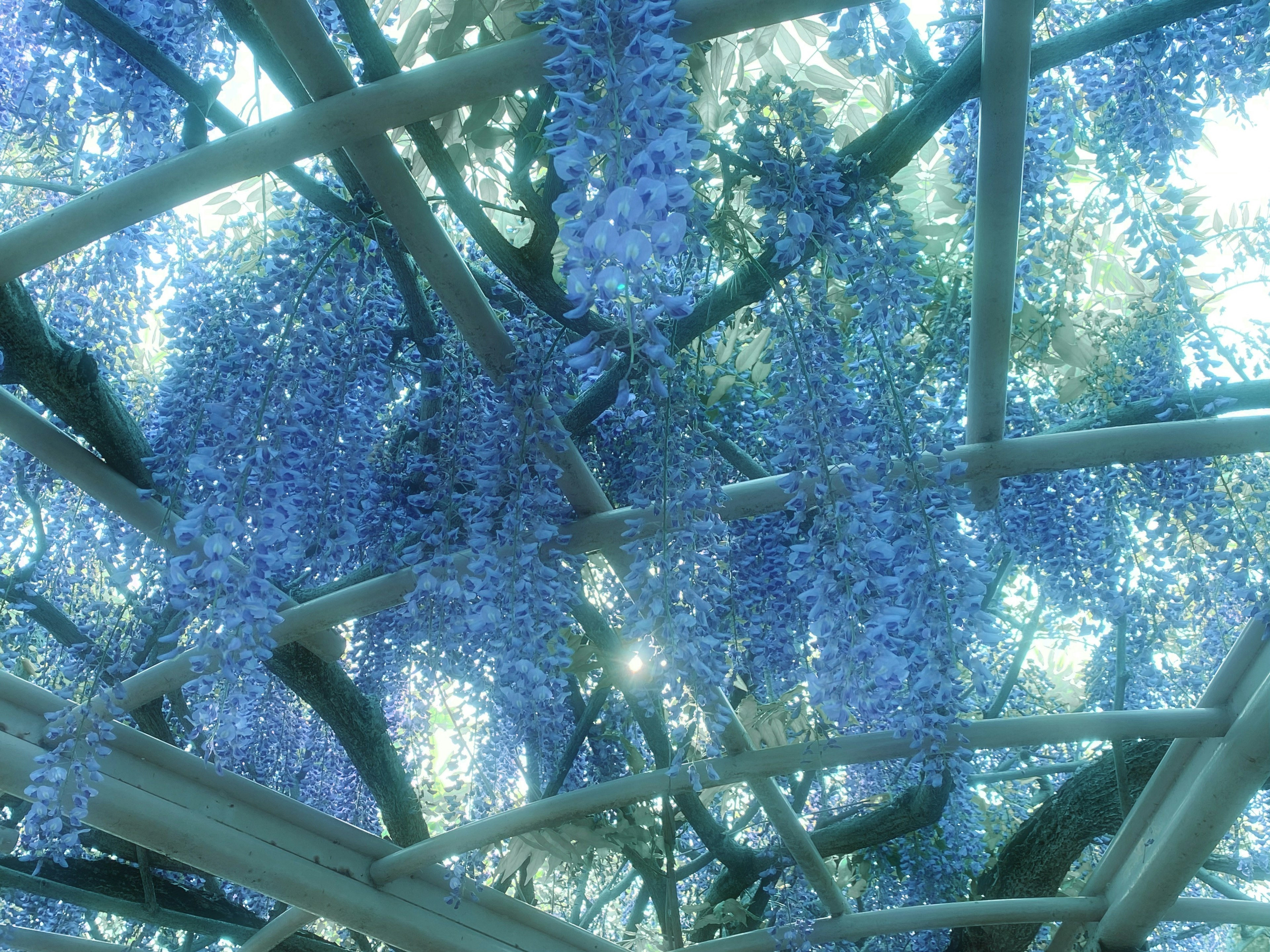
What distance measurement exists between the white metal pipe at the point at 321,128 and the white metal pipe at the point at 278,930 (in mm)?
2667

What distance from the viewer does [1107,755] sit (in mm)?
4320

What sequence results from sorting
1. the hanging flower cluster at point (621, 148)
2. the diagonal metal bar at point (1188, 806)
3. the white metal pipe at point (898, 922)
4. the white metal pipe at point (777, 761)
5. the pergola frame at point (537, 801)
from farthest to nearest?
the white metal pipe at point (898, 922) < the diagonal metal bar at point (1188, 806) < the white metal pipe at point (777, 761) < the pergola frame at point (537, 801) < the hanging flower cluster at point (621, 148)

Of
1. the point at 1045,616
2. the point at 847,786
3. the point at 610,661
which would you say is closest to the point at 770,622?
the point at 610,661

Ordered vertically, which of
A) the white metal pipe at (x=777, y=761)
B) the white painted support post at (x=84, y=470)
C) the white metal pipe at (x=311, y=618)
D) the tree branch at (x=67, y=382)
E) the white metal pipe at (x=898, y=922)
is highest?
the tree branch at (x=67, y=382)

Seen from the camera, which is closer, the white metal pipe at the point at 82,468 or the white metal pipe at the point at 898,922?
the white metal pipe at the point at 82,468

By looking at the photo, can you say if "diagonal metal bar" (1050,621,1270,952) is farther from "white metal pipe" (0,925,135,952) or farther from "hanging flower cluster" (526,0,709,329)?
"white metal pipe" (0,925,135,952)

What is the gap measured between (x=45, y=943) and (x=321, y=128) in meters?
3.66

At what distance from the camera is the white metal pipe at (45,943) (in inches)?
150

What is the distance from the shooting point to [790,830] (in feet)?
11.7

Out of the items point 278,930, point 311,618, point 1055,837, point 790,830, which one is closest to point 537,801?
point 790,830

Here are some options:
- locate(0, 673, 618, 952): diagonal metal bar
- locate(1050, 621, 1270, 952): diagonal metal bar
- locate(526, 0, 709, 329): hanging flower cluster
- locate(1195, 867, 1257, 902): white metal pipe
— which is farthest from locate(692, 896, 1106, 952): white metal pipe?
locate(526, 0, 709, 329): hanging flower cluster

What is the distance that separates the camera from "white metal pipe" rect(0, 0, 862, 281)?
1.68m

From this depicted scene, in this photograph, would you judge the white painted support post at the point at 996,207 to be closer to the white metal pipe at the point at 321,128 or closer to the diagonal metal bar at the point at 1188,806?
the white metal pipe at the point at 321,128

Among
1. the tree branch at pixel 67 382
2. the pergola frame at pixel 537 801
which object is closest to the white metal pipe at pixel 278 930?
the pergola frame at pixel 537 801
